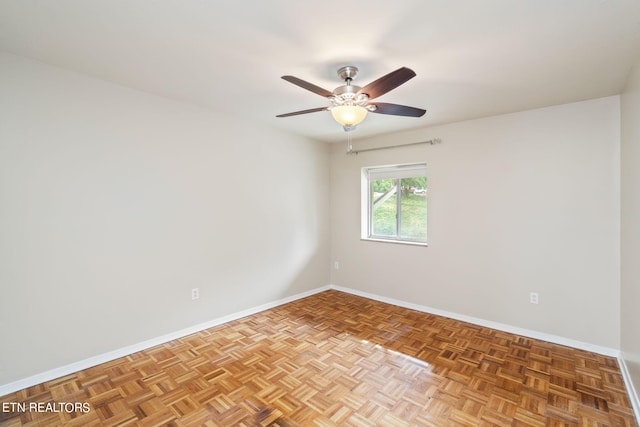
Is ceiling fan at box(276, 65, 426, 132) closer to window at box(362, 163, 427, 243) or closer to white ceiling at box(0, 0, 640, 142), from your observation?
white ceiling at box(0, 0, 640, 142)

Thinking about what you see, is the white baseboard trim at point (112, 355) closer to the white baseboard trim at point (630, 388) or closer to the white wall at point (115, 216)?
the white wall at point (115, 216)

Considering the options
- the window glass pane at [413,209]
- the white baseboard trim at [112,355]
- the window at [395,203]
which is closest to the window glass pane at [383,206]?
the window at [395,203]

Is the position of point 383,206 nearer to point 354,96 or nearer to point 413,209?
Result: point 413,209

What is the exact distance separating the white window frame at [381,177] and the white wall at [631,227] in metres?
1.78

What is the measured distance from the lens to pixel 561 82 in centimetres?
234

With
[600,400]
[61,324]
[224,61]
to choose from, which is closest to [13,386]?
[61,324]

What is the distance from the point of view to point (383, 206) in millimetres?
4332

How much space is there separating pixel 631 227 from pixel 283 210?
3.31 meters

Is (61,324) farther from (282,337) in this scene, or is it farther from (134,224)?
(282,337)

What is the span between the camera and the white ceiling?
5.01 feet

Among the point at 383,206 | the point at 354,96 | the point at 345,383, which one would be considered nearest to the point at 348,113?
the point at 354,96

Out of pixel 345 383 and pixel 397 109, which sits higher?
pixel 397 109

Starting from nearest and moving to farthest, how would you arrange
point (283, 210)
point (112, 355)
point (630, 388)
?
point (630, 388) < point (112, 355) < point (283, 210)

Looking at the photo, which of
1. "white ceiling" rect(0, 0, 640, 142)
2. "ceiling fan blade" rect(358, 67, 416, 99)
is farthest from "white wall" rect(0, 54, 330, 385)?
"ceiling fan blade" rect(358, 67, 416, 99)
